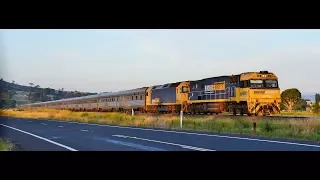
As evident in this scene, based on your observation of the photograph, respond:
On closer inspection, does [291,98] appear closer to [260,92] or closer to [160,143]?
[260,92]

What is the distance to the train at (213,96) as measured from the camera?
34.5 meters

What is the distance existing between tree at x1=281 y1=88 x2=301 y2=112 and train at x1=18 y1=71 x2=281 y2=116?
17.7 m

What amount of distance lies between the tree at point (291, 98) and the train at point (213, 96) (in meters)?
17.7

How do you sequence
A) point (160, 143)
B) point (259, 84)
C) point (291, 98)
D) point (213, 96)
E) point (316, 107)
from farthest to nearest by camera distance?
point (291, 98), point (316, 107), point (213, 96), point (259, 84), point (160, 143)

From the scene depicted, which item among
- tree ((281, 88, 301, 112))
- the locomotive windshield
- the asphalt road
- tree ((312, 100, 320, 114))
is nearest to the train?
the locomotive windshield

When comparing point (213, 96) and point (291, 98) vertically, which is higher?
point (291, 98)

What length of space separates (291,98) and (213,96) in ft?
76.0

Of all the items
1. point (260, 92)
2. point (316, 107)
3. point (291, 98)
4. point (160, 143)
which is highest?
point (291, 98)

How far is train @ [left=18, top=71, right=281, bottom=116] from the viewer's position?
34.5 meters

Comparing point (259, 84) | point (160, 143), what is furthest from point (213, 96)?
point (160, 143)

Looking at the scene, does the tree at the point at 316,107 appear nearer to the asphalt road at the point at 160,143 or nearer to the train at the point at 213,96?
the train at the point at 213,96

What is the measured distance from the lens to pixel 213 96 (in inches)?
1513

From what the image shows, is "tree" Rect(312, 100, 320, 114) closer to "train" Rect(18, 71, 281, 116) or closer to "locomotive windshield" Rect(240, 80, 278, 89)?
"train" Rect(18, 71, 281, 116)
